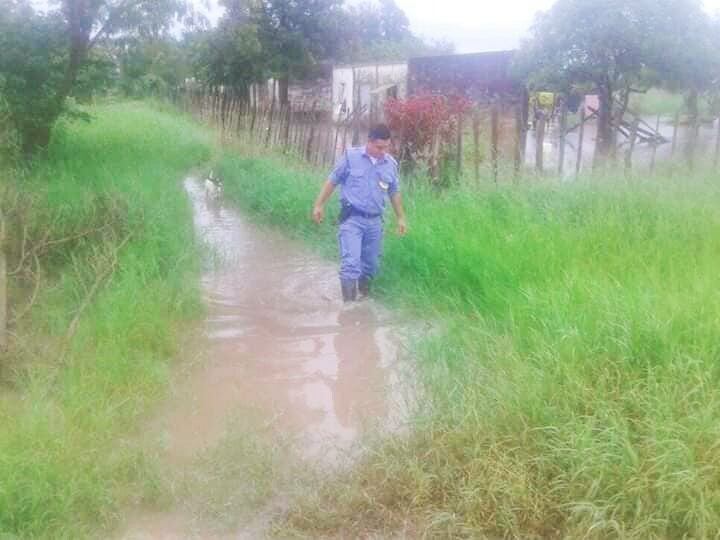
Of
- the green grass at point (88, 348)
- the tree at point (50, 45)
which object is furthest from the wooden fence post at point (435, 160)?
the tree at point (50, 45)

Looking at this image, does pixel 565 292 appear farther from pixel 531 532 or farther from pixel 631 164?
pixel 631 164

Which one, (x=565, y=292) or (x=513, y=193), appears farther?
(x=513, y=193)

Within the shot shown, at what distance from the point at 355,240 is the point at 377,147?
799 mm

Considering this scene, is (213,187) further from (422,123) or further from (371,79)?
(371,79)

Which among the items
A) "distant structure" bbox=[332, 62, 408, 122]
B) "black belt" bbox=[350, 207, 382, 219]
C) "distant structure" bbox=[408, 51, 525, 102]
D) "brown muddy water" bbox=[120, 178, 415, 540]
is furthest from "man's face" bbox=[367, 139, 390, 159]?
"distant structure" bbox=[408, 51, 525, 102]

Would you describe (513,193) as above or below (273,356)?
above

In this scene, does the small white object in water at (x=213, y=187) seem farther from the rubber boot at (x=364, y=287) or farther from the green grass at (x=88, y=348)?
the rubber boot at (x=364, y=287)

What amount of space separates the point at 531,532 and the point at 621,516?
37 cm

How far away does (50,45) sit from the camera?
11.5 meters

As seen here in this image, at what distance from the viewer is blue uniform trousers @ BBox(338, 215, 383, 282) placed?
21.7 feet

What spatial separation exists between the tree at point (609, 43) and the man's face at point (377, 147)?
795 centimetres

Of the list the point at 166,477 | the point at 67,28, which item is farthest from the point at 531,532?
the point at 67,28

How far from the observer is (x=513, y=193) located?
24.2 feet

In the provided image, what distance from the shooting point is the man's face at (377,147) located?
6.46m
